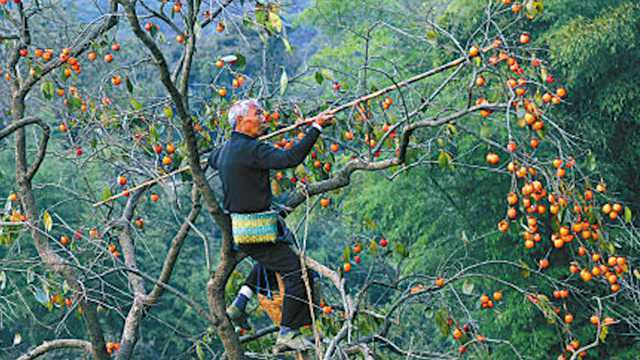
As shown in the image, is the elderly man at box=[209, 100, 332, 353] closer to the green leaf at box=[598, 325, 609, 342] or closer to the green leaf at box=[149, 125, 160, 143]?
the green leaf at box=[149, 125, 160, 143]

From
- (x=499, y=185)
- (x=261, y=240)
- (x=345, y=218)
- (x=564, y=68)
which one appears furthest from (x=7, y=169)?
(x=261, y=240)

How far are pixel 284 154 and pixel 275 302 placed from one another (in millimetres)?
643

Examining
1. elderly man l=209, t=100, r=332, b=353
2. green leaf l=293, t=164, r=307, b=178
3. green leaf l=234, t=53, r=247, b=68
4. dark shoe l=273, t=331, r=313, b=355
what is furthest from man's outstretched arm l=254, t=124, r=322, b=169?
green leaf l=293, t=164, r=307, b=178

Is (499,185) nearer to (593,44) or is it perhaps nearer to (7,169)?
(593,44)

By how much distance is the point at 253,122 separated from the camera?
127 inches

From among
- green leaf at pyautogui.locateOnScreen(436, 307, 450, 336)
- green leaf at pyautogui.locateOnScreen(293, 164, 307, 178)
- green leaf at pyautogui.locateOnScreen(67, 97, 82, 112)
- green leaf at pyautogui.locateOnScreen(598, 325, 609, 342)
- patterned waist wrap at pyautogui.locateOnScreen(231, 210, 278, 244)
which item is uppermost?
green leaf at pyautogui.locateOnScreen(67, 97, 82, 112)

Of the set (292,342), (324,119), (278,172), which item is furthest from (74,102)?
(292,342)

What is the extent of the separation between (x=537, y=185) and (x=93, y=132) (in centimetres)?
234

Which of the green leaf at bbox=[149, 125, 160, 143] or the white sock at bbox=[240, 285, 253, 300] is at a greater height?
the green leaf at bbox=[149, 125, 160, 143]

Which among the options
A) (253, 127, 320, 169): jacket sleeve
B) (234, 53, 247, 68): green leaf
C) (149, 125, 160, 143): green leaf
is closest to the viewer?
(253, 127, 320, 169): jacket sleeve

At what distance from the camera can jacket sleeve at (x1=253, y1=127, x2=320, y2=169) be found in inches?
120

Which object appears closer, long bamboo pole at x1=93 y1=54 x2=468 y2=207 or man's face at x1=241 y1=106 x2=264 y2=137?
long bamboo pole at x1=93 y1=54 x2=468 y2=207

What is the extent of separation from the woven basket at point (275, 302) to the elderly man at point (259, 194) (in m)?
0.05

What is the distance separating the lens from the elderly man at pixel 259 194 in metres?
3.17
